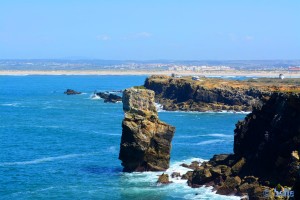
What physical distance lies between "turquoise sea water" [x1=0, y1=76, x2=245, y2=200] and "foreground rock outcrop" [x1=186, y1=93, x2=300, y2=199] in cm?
209

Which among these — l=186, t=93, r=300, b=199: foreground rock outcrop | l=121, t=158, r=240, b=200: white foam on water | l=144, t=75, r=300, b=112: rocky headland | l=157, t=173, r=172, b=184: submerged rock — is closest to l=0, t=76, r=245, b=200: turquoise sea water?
l=121, t=158, r=240, b=200: white foam on water

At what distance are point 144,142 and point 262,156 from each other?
13.1 meters

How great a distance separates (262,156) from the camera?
2308 inches

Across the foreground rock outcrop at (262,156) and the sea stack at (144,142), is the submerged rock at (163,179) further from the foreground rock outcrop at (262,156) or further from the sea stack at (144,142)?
the sea stack at (144,142)

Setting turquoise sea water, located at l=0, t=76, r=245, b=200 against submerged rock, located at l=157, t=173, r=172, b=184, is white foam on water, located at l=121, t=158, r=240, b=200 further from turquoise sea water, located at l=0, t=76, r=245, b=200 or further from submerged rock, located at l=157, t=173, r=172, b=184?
submerged rock, located at l=157, t=173, r=172, b=184

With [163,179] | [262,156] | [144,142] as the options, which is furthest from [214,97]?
[262,156]

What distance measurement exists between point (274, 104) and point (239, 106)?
247 ft

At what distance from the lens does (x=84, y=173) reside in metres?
66.8

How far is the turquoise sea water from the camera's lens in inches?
2320

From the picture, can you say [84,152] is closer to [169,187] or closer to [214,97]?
[169,187]

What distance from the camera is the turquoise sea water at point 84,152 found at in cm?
5894

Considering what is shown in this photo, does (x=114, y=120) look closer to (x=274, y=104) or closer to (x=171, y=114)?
(x=171, y=114)

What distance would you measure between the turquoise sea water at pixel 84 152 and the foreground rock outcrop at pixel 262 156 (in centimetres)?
209

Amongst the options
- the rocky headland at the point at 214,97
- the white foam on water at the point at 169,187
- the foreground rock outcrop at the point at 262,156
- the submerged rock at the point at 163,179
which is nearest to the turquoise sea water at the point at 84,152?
the white foam on water at the point at 169,187
